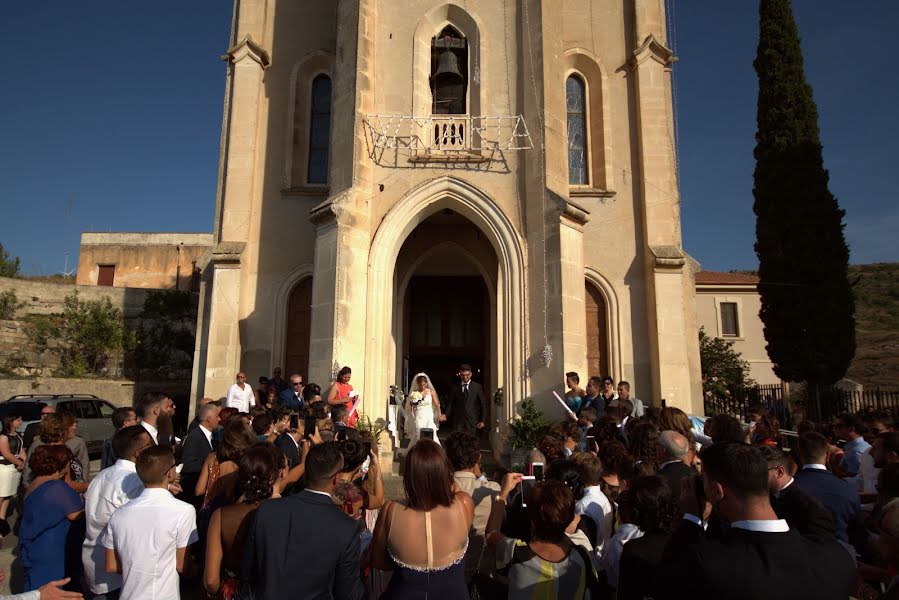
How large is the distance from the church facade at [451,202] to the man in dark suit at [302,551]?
8.00 meters

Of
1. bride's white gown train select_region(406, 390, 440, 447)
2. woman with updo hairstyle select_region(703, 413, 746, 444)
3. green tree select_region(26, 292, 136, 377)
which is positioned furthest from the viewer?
green tree select_region(26, 292, 136, 377)

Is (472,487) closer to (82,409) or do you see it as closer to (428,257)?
(428,257)

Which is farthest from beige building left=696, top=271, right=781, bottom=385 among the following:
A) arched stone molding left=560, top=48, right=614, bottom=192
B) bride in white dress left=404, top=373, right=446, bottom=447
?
bride in white dress left=404, top=373, right=446, bottom=447

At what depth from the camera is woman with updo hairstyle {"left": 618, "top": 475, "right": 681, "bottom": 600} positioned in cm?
307

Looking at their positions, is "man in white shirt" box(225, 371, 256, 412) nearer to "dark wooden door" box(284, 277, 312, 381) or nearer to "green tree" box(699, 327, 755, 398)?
"dark wooden door" box(284, 277, 312, 381)

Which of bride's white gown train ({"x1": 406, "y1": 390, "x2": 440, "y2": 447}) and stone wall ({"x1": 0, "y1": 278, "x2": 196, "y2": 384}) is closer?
bride's white gown train ({"x1": 406, "y1": 390, "x2": 440, "y2": 447})

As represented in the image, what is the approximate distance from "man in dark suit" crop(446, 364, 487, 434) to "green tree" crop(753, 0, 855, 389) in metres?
11.7

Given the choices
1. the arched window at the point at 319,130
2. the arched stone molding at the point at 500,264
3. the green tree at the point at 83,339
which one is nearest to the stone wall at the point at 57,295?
the green tree at the point at 83,339

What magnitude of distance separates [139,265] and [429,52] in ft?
83.0

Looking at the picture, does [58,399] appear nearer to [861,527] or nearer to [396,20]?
[396,20]

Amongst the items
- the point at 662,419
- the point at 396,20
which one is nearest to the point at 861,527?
the point at 662,419

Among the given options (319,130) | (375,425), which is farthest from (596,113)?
(375,425)

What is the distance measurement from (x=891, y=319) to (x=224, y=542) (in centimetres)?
5887

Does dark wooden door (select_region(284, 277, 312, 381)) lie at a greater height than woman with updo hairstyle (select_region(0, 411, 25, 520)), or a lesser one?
greater
